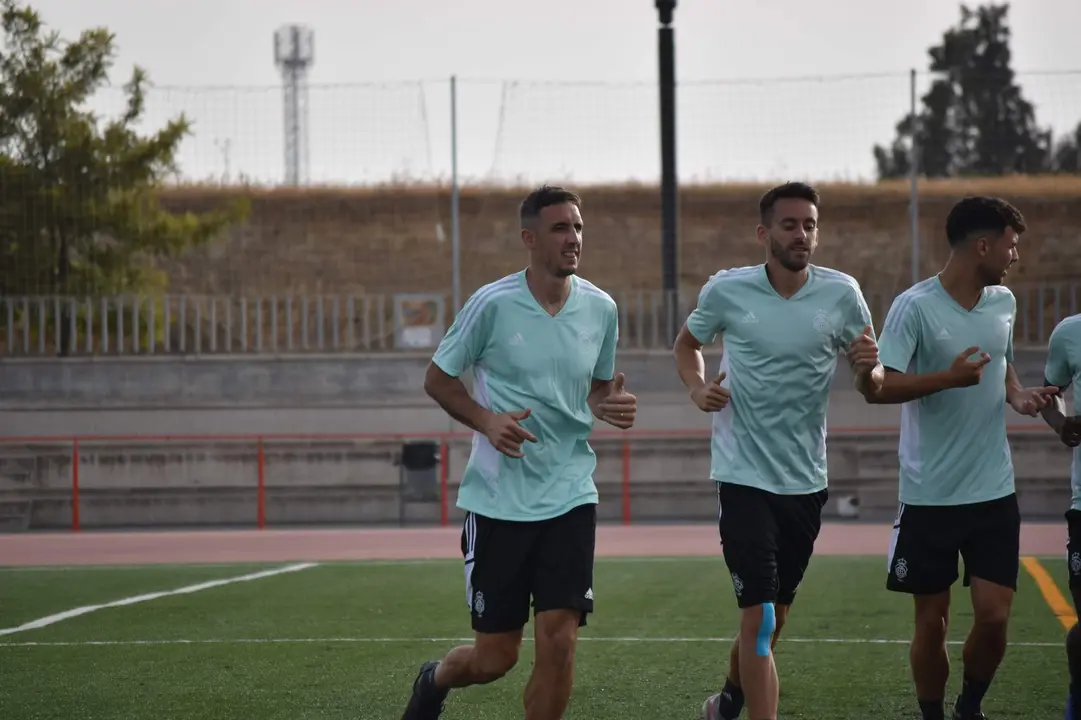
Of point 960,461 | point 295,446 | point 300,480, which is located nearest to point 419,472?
point 300,480

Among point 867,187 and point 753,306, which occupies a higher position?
point 867,187

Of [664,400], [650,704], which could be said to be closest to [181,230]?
[664,400]

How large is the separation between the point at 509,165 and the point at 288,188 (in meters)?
6.72

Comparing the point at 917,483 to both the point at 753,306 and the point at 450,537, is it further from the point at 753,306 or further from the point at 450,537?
the point at 450,537

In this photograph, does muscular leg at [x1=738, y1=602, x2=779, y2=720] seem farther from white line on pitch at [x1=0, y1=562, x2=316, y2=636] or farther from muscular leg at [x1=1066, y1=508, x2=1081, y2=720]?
white line on pitch at [x1=0, y1=562, x2=316, y2=636]

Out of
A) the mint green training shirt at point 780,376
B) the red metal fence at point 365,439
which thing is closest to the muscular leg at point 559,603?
the mint green training shirt at point 780,376

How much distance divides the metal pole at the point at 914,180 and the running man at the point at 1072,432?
634 inches

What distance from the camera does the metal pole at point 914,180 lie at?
2378 cm

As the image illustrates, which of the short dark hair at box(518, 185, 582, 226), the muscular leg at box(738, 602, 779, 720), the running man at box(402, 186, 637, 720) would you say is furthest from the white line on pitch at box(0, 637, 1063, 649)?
the short dark hair at box(518, 185, 582, 226)

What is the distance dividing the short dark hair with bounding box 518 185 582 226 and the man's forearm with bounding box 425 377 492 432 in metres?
0.70

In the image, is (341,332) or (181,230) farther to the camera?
(181,230)

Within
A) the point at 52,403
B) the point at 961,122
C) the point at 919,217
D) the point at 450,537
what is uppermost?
the point at 961,122

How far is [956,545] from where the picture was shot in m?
7.37

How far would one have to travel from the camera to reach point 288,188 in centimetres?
3131
